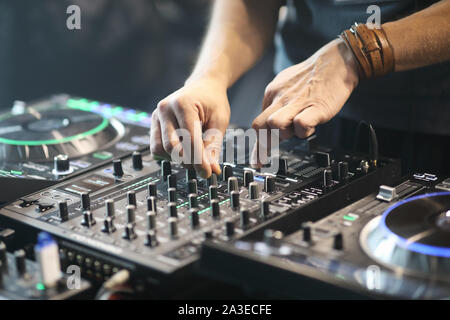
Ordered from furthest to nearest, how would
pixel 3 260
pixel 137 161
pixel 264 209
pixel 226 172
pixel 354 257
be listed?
pixel 137 161, pixel 226 172, pixel 264 209, pixel 3 260, pixel 354 257

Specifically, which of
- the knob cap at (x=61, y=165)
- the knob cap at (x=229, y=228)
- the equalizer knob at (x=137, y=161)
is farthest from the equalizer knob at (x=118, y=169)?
the knob cap at (x=229, y=228)

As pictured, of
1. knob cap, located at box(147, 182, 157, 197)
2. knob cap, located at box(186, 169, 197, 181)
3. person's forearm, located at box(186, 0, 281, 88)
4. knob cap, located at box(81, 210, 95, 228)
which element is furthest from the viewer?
person's forearm, located at box(186, 0, 281, 88)

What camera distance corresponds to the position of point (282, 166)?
1521mm

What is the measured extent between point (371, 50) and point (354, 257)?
59cm

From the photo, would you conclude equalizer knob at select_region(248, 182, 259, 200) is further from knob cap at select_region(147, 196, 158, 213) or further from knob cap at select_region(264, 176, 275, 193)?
knob cap at select_region(147, 196, 158, 213)

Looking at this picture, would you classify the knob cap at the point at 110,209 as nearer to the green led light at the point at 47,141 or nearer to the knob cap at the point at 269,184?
the knob cap at the point at 269,184

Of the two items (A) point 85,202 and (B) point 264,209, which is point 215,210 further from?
(A) point 85,202

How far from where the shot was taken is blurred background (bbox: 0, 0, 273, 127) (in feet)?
10.2

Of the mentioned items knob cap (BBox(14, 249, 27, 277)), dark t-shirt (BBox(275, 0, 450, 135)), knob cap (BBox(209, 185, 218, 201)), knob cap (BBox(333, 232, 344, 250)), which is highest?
dark t-shirt (BBox(275, 0, 450, 135))

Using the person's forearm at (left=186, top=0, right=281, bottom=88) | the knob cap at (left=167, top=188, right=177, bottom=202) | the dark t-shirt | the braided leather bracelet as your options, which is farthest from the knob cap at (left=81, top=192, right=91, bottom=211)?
the dark t-shirt

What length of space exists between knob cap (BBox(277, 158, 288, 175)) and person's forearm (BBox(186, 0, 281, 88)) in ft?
1.03

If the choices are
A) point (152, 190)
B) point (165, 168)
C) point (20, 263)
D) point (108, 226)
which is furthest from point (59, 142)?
point (20, 263)

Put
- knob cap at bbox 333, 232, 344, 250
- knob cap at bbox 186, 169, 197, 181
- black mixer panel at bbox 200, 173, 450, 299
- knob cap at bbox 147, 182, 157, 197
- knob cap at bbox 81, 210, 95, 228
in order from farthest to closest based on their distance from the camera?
knob cap at bbox 186, 169, 197, 181
knob cap at bbox 147, 182, 157, 197
knob cap at bbox 81, 210, 95, 228
knob cap at bbox 333, 232, 344, 250
black mixer panel at bbox 200, 173, 450, 299

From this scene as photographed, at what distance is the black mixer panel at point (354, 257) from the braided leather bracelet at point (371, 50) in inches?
15.6
